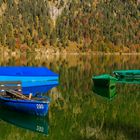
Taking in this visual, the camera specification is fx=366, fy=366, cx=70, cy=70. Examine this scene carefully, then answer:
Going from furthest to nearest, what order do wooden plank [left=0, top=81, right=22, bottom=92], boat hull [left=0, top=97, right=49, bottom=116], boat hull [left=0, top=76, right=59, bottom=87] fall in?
boat hull [left=0, top=76, right=59, bottom=87], wooden plank [left=0, top=81, right=22, bottom=92], boat hull [left=0, top=97, right=49, bottom=116]

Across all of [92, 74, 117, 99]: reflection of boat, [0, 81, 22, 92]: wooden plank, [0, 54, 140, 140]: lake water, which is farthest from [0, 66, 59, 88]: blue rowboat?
[0, 54, 140, 140]: lake water

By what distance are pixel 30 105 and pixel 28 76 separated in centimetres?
2914

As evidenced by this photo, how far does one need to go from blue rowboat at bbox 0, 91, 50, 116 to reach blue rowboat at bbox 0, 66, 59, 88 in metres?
21.1

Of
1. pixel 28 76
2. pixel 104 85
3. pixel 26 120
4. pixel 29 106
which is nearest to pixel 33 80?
pixel 28 76

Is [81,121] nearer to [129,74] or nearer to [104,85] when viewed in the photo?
[104,85]

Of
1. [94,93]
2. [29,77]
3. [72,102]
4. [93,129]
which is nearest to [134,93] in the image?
[94,93]

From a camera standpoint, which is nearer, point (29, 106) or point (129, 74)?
point (29, 106)

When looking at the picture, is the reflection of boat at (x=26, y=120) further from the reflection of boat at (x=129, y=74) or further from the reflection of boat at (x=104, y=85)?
the reflection of boat at (x=129, y=74)

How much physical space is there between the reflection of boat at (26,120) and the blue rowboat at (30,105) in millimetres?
645

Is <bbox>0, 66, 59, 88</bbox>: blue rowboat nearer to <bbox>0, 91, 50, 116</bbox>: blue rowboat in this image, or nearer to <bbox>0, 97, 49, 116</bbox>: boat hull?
<bbox>0, 91, 50, 116</bbox>: blue rowboat

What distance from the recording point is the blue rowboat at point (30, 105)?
3840 cm

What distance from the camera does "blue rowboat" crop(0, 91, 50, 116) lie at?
38403 mm

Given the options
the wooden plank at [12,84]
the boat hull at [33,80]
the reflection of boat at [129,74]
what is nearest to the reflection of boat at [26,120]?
the wooden plank at [12,84]

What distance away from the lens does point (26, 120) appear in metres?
38.4
